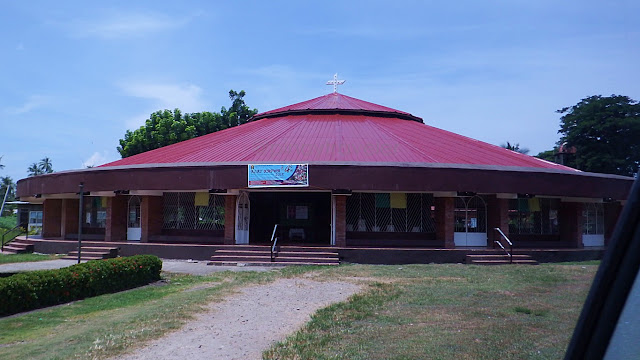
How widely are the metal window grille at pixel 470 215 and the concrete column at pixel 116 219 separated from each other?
14660mm

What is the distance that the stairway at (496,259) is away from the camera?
19203 millimetres

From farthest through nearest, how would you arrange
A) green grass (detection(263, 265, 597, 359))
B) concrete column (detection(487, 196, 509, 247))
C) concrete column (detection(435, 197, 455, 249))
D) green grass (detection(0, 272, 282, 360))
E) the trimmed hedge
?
concrete column (detection(487, 196, 509, 247))
concrete column (detection(435, 197, 455, 249))
the trimmed hedge
green grass (detection(0, 272, 282, 360))
green grass (detection(263, 265, 597, 359))

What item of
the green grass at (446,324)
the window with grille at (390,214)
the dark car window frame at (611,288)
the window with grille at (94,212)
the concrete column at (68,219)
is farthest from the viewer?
A: the concrete column at (68,219)

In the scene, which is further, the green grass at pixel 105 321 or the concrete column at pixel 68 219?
the concrete column at pixel 68 219

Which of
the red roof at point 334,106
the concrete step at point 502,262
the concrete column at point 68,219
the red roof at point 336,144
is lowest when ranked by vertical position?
the concrete step at point 502,262

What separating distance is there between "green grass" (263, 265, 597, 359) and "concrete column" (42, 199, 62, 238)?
902 inches

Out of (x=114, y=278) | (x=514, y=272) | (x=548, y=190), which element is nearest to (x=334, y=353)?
(x=114, y=278)

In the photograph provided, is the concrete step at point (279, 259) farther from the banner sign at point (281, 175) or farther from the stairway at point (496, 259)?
the stairway at point (496, 259)

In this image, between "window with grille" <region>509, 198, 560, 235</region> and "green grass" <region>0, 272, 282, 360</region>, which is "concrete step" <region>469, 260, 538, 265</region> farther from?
"green grass" <region>0, 272, 282, 360</region>

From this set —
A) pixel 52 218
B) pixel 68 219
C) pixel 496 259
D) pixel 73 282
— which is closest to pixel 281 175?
pixel 496 259

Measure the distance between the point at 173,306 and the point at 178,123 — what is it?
122 ft

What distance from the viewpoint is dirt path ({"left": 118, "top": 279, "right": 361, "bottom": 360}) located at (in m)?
6.95

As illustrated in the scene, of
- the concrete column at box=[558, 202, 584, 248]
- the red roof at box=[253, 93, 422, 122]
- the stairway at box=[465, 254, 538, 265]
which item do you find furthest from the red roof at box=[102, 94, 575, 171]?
the stairway at box=[465, 254, 538, 265]

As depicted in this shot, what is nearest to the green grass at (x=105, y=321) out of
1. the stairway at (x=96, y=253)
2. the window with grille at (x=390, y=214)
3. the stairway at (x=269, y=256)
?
the stairway at (x=269, y=256)
